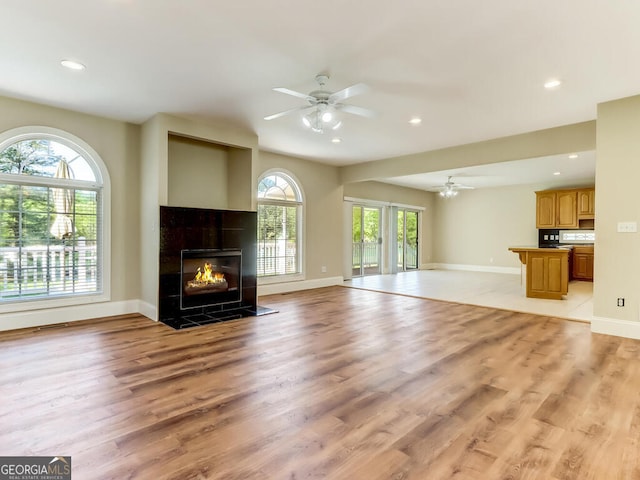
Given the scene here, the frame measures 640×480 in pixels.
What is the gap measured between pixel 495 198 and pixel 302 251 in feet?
23.2

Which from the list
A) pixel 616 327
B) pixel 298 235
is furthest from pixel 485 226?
pixel 616 327

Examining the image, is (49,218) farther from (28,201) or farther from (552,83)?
(552,83)

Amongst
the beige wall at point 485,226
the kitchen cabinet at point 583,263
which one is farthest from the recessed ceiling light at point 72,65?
the beige wall at point 485,226

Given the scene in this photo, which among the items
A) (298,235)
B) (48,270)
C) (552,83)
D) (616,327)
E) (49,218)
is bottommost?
(616,327)

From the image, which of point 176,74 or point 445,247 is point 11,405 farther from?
point 445,247

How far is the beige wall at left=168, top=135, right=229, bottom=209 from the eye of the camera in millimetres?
5332

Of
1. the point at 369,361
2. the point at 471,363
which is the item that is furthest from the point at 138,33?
the point at 471,363

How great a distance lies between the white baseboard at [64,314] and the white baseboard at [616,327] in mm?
5984

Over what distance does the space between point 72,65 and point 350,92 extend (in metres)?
2.61

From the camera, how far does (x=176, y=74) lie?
11.3 ft

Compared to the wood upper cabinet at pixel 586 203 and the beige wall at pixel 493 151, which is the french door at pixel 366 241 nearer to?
the beige wall at pixel 493 151

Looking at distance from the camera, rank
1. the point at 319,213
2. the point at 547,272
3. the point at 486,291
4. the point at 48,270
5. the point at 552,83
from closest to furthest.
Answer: the point at 552,83 → the point at 48,270 → the point at 547,272 → the point at 486,291 → the point at 319,213

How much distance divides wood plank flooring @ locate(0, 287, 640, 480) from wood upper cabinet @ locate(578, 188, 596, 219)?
6.23 metres

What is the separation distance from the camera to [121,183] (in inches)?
194
